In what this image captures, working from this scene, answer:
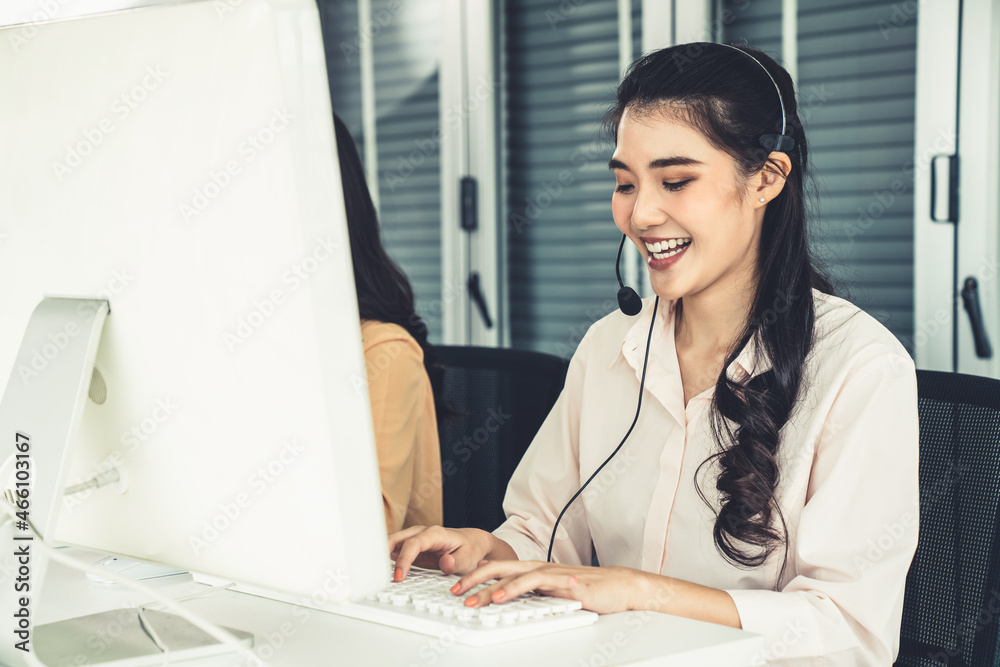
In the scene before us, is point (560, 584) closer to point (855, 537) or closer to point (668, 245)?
point (855, 537)

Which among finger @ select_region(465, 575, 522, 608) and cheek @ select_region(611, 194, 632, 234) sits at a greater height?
cheek @ select_region(611, 194, 632, 234)

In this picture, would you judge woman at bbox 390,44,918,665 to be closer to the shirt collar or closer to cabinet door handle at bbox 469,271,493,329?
the shirt collar

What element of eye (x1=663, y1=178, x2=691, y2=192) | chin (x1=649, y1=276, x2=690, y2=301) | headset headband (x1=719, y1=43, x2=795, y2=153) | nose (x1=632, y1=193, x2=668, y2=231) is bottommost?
chin (x1=649, y1=276, x2=690, y2=301)

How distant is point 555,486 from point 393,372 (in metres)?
0.31

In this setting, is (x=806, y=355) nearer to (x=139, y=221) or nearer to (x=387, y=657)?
(x=387, y=657)

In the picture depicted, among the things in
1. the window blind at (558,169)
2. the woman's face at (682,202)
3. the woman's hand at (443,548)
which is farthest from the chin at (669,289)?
the window blind at (558,169)

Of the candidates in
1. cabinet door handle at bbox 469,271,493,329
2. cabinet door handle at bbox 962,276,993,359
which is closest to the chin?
cabinet door handle at bbox 962,276,993,359

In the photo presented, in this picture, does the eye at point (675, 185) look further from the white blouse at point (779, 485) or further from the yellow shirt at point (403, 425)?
the yellow shirt at point (403, 425)

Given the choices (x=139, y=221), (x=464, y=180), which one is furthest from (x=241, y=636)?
(x=464, y=180)

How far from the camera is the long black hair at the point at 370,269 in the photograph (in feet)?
5.00

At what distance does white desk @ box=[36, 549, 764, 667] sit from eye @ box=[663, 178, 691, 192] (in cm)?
58

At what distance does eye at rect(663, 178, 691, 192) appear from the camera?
1.22m

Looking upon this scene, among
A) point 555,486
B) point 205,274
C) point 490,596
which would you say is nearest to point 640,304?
point 555,486

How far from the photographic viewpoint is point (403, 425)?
1.45 m
